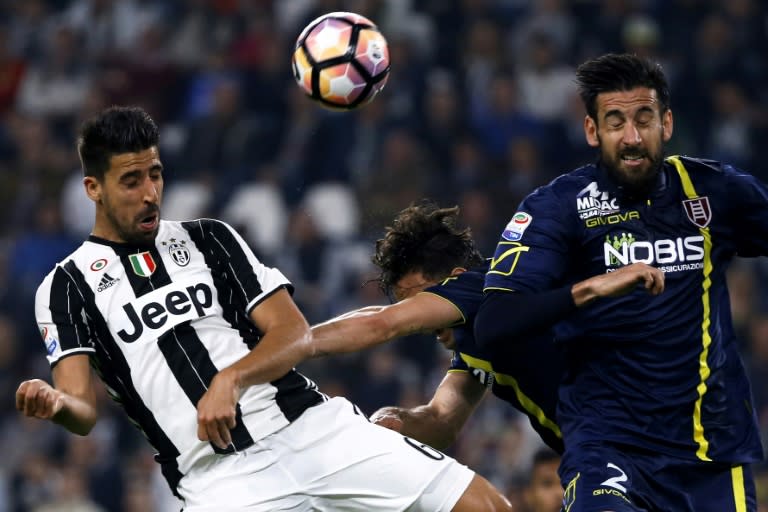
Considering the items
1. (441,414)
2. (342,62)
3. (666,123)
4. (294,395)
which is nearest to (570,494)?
(294,395)

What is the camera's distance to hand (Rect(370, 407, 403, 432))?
17.3 feet

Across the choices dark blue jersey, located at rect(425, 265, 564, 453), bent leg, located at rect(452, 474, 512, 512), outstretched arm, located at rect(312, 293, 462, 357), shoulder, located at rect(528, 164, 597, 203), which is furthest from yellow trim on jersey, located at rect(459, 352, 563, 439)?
shoulder, located at rect(528, 164, 597, 203)

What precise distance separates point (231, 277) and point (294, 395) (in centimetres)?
50

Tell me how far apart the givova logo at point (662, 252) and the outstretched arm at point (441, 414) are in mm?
1286

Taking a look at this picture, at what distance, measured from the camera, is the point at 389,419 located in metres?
5.31

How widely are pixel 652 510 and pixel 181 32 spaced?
9605mm

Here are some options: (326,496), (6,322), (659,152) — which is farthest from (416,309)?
(6,322)

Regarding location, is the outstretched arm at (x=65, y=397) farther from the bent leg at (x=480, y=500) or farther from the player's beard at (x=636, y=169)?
the player's beard at (x=636, y=169)

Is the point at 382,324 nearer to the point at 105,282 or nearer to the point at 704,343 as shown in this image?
the point at 105,282

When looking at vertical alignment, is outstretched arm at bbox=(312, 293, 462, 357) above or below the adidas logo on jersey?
below

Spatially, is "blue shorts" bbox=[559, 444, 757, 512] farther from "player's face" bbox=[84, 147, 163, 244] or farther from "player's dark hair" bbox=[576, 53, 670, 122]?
"player's face" bbox=[84, 147, 163, 244]

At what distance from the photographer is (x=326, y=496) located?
463 centimetres

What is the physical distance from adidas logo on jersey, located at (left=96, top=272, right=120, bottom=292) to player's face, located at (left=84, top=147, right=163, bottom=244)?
0.54 ft

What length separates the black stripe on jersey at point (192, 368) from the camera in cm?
459
